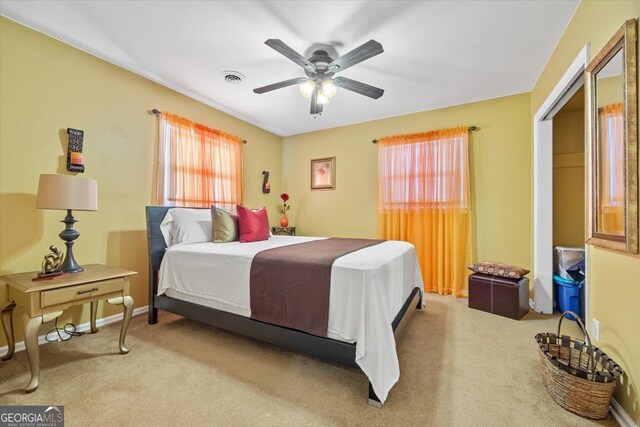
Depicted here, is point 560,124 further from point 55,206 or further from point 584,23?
point 55,206

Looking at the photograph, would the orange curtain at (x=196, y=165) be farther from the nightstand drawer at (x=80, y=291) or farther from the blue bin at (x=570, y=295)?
the blue bin at (x=570, y=295)

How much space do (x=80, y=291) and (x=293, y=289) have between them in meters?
1.47

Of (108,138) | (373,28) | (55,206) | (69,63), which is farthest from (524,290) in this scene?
(69,63)

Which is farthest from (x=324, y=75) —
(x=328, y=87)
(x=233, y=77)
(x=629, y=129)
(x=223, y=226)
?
(x=629, y=129)

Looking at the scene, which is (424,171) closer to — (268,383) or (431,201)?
(431,201)

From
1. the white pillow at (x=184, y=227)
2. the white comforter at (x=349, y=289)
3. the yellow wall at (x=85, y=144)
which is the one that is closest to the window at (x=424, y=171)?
the white comforter at (x=349, y=289)

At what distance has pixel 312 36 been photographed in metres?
2.27

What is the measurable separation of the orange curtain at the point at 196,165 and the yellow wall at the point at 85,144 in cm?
14

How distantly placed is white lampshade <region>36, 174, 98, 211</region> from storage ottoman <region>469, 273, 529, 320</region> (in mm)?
3869

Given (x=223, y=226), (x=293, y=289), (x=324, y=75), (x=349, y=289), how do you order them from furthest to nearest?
(x=223, y=226), (x=324, y=75), (x=293, y=289), (x=349, y=289)

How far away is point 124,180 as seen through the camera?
9.07ft

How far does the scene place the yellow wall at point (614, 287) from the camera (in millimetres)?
1302

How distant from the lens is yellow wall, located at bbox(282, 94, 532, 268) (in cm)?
334

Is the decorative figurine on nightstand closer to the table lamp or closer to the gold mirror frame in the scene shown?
the table lamp
